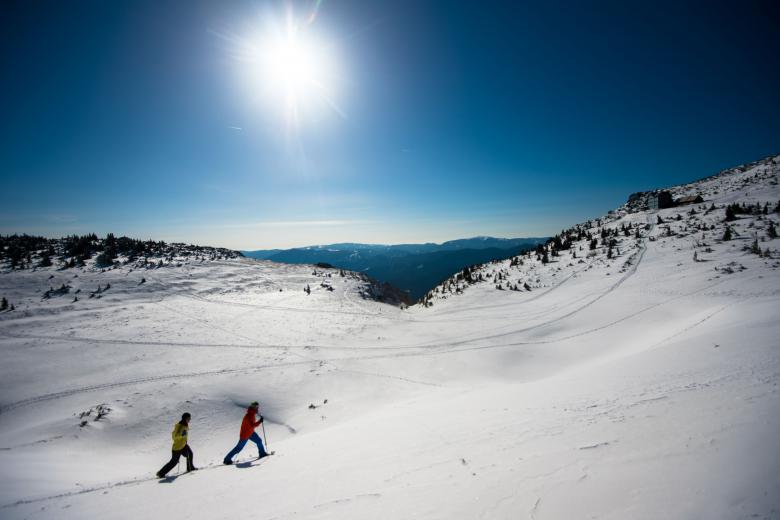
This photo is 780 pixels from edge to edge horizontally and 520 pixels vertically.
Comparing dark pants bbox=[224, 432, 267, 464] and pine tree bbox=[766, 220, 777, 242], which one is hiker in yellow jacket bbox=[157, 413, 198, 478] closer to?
dark pants bbox=[224, 432, 267, 464]

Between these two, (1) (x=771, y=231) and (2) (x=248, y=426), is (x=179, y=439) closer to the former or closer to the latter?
(2) (x=248, y=426)

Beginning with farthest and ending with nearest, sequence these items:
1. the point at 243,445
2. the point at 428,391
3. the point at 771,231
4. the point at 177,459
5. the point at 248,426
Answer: the point at 771,231, the point at 428,391, the point at 248,426, the point at 243,445, the point at 177,459

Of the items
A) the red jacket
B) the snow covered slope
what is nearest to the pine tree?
the snow covered slope

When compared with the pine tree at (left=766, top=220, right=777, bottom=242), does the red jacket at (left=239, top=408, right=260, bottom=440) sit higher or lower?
lower

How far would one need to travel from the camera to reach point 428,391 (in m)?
11.1

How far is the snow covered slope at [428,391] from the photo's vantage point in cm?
378

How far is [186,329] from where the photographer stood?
51.9 feet

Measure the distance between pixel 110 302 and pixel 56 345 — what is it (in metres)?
5.83

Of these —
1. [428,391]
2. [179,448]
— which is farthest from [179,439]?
[428,391]

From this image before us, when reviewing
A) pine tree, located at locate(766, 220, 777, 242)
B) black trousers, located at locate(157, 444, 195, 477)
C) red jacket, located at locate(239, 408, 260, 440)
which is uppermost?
pine tree, located at locate(766, 220, 777, 242)

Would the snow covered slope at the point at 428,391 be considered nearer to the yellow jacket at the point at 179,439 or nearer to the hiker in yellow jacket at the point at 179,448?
the hiker in yellow jacket at the point at 179,448

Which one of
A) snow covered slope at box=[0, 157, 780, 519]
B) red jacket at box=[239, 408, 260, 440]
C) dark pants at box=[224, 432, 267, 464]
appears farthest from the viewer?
red jacket at box=[239, 408, 260, 440]

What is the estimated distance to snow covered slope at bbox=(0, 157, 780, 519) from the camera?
3779 millimetres

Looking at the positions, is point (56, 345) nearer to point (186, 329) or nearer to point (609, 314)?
point (186, 329)
